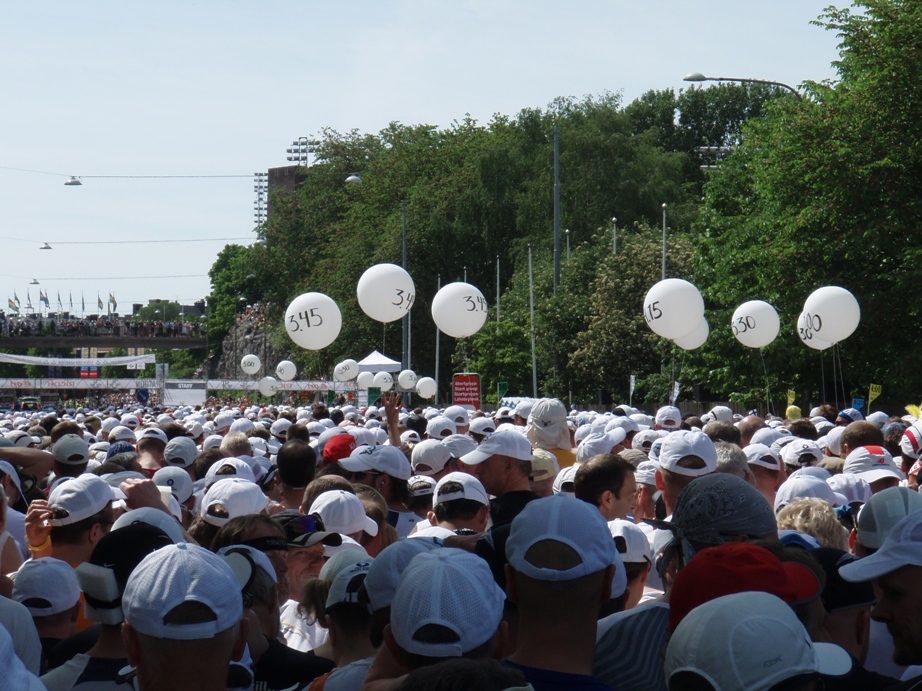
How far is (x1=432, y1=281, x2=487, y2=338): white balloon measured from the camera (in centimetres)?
1501

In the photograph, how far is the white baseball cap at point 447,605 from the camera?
2.99 meters

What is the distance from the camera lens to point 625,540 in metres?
4.92

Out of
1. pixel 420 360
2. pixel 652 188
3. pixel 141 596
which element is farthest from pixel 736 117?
pixel 141 596

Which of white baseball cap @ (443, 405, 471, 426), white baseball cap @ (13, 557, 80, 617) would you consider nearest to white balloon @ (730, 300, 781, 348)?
white baseball cap @ (443, 405, 471, 426)

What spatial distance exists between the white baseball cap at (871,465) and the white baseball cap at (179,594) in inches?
189

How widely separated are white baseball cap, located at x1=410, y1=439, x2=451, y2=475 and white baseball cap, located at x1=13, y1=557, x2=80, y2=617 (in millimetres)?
3989

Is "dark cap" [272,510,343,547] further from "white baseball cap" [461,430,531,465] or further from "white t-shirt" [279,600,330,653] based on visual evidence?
"white baseball cap" [461,430,531,465]

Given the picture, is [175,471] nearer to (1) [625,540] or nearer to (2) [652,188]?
(1) [625,540]

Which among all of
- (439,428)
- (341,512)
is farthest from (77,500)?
(439,428)

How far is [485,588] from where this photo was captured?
10.1 ft

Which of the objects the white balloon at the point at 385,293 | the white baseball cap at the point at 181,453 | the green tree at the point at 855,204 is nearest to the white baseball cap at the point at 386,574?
the white baseball cap at the point at 181,453

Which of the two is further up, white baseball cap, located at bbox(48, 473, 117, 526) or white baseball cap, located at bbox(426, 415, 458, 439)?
white baseball cap, located at bbox(48, 473, 117, 526)

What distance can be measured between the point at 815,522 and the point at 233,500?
2.70 metres

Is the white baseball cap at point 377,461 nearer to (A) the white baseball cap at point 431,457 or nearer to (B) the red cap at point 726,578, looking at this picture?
(A) the white baseball cap at point 431,457
